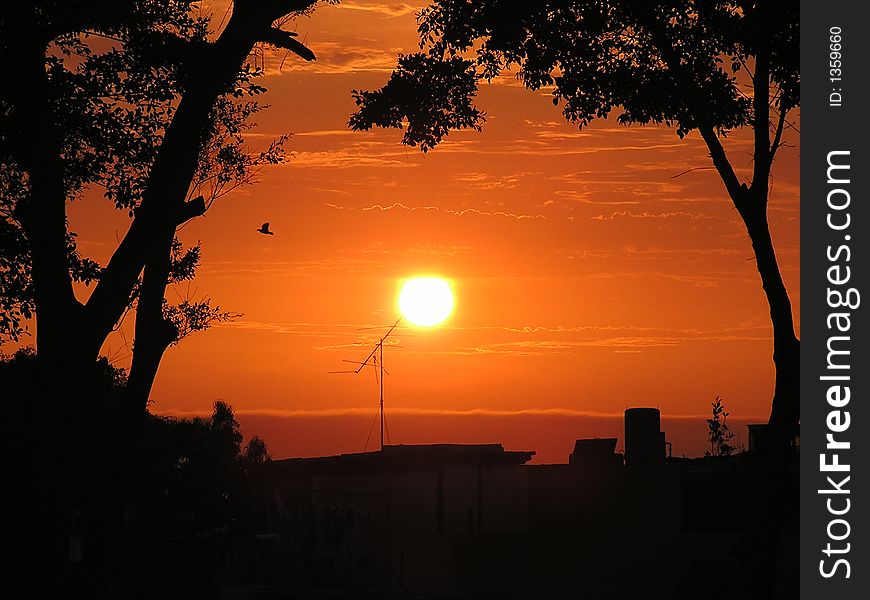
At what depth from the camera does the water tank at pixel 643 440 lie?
40688 millimetres

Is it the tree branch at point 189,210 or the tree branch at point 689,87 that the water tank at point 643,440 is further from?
the tree branch at point 189,210

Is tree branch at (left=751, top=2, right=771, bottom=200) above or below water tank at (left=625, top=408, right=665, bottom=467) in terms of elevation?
above

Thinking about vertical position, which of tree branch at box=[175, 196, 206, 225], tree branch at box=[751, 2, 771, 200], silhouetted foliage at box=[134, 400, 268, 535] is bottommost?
silhouetted foliage at box=[134, 400, 268, 535]

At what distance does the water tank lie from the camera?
40.7 metres

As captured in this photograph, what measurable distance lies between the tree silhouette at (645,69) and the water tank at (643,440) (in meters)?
23.9

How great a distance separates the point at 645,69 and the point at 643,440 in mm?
24921

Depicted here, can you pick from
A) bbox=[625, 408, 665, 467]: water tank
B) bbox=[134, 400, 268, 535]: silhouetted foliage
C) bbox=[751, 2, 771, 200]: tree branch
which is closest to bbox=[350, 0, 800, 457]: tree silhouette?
bbox=[751, 2, 771, 200]: tree branch

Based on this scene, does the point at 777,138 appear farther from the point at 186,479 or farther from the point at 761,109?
the point at 186,479

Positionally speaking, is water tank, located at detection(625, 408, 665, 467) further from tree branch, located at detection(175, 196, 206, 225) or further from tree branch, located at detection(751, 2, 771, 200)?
tree branch, located at detection(175, 196, 206, 225)

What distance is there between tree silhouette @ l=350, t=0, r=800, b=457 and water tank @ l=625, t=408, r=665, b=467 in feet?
78.4

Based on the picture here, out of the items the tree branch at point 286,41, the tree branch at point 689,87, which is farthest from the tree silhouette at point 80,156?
the tree branch at point 689,87

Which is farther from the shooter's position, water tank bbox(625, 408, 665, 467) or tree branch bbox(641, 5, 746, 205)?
water tank bbox(625, 408, 665, 467)
